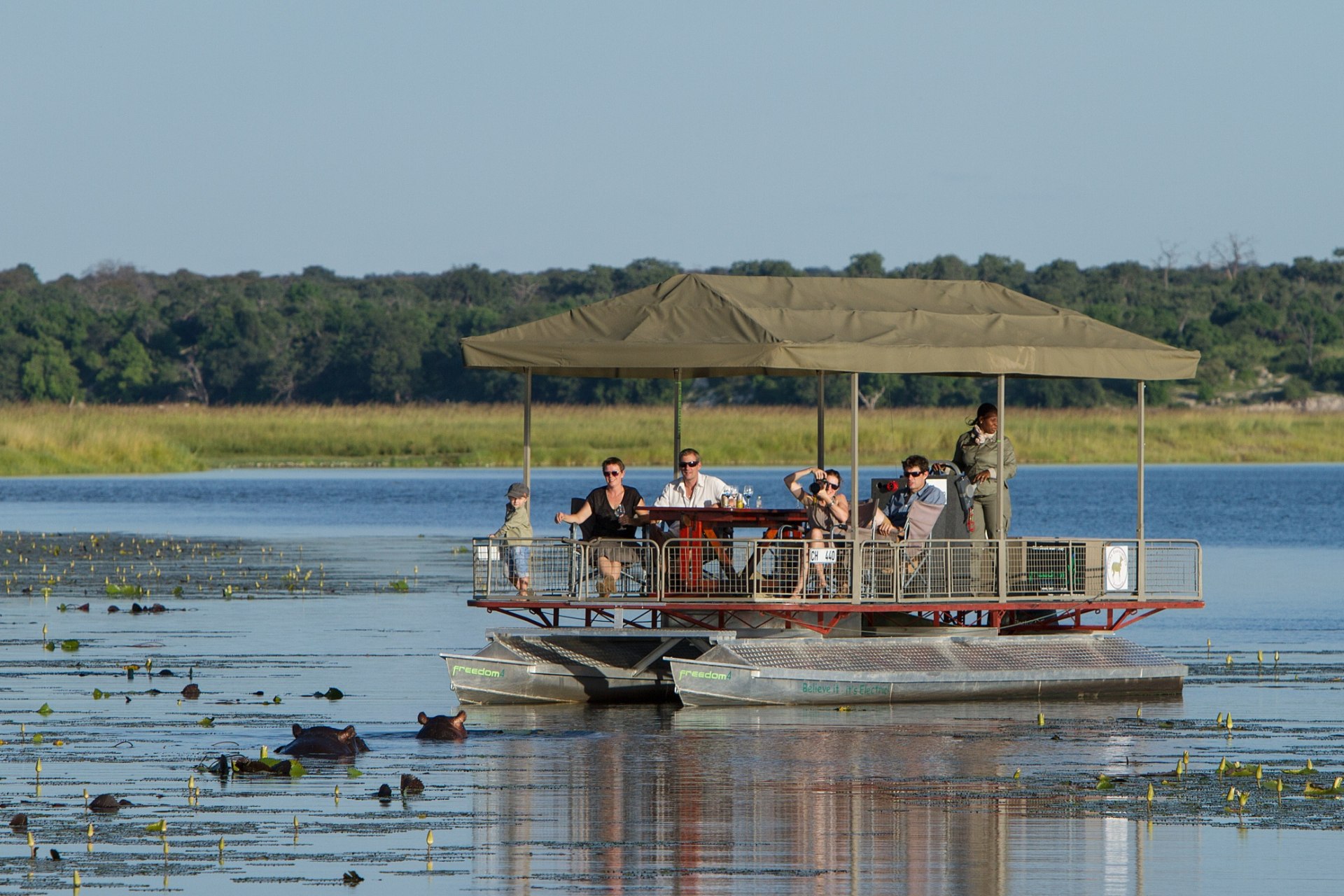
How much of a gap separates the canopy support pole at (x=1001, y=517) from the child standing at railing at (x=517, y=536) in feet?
11.7

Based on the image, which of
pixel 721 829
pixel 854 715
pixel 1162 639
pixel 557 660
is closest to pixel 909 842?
pixel 721 829

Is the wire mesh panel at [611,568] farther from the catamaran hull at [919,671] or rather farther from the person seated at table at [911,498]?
the person seated at table at [911,498]

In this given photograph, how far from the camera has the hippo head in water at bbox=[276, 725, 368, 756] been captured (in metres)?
14.1

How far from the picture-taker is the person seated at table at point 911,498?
17297 mm

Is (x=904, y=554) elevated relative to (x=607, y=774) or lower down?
elevated

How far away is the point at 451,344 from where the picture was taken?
105625 millimetres

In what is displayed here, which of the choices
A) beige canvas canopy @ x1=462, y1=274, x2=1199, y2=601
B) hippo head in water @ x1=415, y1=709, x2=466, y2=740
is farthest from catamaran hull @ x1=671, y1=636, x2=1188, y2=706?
hippo head in water @ x1=415, y1=709, x2=466, y2=740

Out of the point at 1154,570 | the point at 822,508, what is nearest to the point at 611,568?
the point at 822,508

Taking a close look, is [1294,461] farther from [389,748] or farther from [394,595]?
[389,748]

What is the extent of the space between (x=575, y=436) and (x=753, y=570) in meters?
57.2

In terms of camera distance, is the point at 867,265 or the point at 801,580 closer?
the point at 801,580

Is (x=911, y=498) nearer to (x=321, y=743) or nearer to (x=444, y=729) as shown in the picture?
(x=444, y=729)

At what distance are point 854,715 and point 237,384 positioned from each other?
307 ft

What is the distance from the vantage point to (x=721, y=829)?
1165 cm
